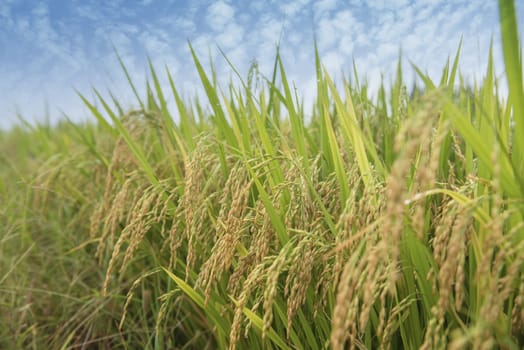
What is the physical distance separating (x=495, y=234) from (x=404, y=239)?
46 centimetres

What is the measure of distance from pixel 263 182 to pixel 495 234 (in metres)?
1.04

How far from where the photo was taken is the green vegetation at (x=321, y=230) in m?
0.99

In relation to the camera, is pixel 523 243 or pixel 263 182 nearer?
pixel 523 243

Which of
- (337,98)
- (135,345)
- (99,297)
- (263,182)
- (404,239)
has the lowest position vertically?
(135,345)

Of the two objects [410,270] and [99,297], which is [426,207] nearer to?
[410,270]

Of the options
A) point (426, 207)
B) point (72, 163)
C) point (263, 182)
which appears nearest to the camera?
point (426, 207)

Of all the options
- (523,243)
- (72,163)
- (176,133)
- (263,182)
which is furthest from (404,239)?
(72,163)

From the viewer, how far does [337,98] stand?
159cm

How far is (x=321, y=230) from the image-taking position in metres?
1.60

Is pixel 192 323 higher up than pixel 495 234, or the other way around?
pixel 495 234

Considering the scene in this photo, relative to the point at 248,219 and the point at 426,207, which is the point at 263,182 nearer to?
the point at 248,219

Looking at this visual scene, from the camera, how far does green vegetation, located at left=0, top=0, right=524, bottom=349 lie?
3.25ft

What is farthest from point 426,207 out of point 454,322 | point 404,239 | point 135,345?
point 135,345

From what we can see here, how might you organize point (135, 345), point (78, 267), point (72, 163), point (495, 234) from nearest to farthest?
point (495, 234)
point (135, 345)
point (78, 267)
point (72, 163)
